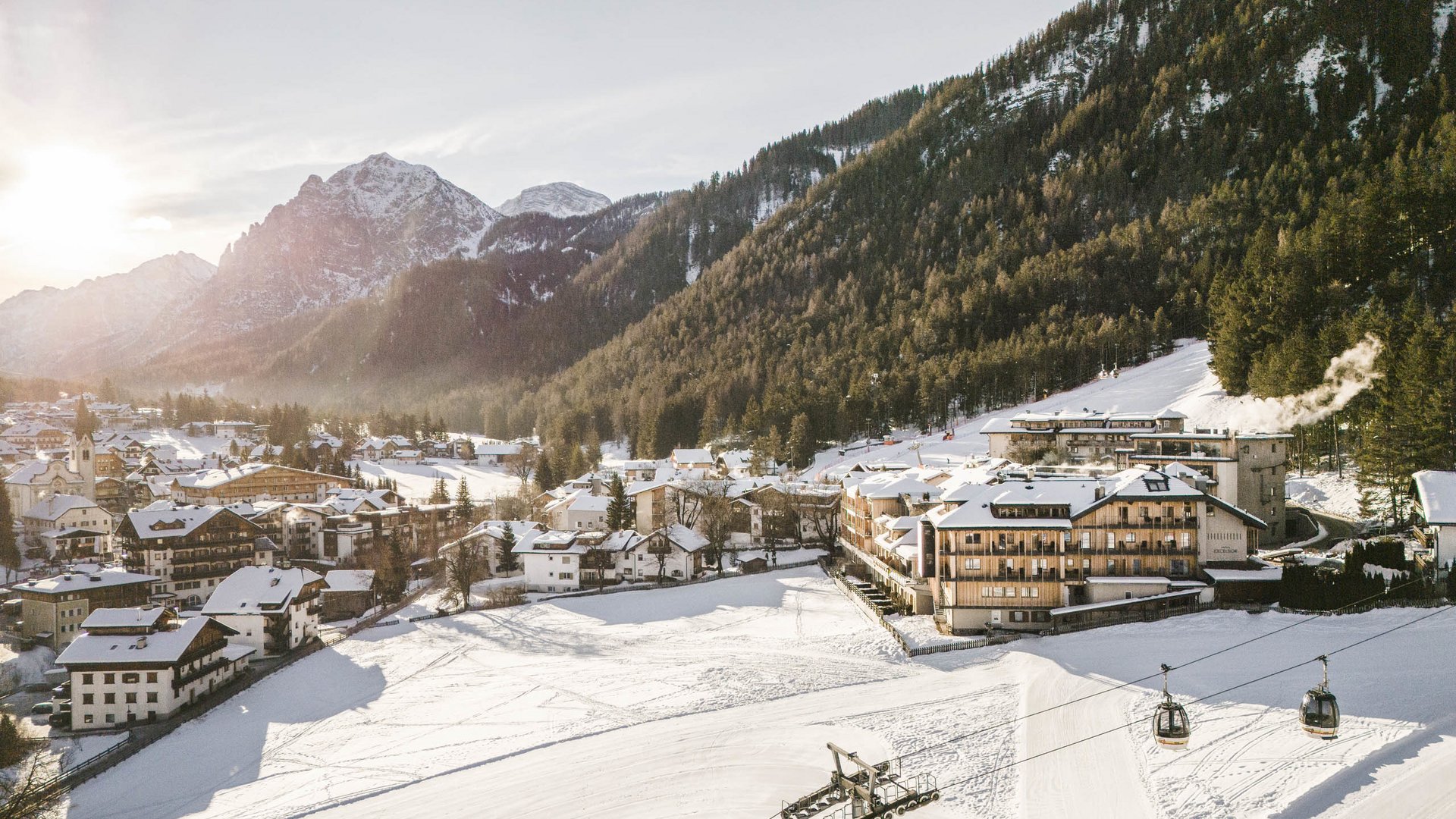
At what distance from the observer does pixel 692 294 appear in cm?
16338

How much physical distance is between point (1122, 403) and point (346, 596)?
66.3 metres

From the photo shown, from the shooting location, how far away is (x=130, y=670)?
118 ft

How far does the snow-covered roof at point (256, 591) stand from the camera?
147 feet

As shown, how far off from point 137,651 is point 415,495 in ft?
177

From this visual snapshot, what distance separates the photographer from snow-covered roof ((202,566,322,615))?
147 feet

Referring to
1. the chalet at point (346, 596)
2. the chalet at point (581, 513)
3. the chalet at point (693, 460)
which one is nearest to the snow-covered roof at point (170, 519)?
the chalet at point (346, 596)

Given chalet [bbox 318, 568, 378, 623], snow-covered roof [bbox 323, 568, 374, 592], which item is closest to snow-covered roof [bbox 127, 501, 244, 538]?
snow-covered roof [bbox 323, 568, 374, 592]

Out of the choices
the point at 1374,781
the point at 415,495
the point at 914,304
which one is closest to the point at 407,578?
the point at 415,495

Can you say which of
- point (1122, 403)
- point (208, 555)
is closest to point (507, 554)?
point (208, 555)

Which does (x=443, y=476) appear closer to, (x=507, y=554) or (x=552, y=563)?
(x=507, y=554)

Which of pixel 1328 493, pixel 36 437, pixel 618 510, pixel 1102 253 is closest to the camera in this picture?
pixel 1328 493

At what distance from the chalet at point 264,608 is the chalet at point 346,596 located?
16.3 ft

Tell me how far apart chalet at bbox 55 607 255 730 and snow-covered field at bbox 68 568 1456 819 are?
2.48 m

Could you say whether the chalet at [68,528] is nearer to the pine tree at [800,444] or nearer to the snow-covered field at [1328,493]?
the pine tree at [800,444]
